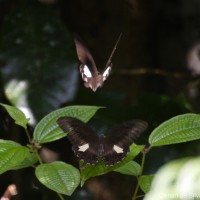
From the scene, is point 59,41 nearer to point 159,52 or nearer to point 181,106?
point 181,106

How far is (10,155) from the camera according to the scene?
0.91 meters

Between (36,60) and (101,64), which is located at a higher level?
(36,60)

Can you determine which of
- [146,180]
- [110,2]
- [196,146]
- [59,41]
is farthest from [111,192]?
[146,180]

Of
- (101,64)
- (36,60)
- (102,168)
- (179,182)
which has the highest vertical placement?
(179,182)

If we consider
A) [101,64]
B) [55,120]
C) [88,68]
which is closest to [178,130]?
[55,120]

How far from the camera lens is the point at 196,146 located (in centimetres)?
175

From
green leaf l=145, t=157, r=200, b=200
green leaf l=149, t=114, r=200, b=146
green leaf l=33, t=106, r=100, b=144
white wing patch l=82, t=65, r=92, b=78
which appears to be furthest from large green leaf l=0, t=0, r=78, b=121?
green leaf l=145, t=157, r=200, b=200

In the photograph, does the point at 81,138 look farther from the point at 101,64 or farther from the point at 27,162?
the point at 101,64

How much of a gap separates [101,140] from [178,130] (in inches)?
6.1

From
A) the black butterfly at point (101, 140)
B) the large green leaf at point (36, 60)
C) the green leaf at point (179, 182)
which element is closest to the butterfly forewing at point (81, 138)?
the black butterfly at point (101, 140)

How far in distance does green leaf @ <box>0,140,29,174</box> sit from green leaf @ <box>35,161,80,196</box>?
4cm

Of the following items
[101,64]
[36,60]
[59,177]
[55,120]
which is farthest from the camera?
[101,64]

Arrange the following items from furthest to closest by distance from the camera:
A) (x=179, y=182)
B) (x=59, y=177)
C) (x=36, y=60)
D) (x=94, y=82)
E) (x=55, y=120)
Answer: (x=36, y=60), (x=94, y=82), (x=55, y=120), (x=59, y=177), (x=179, y=182)

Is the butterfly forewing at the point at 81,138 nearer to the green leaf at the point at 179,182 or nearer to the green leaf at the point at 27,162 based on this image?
the green leaf at the point at 27,162
